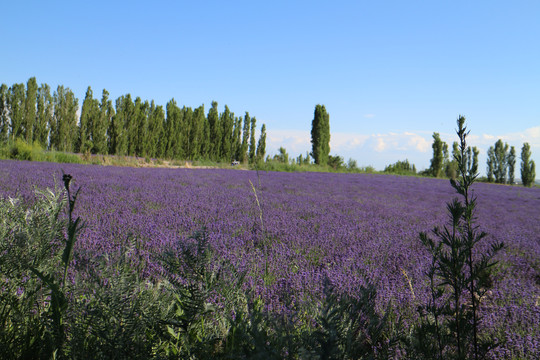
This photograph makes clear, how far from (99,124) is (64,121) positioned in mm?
3096

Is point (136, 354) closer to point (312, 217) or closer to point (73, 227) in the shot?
point (73, 227)

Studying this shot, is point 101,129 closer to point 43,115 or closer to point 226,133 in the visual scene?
point 43,115

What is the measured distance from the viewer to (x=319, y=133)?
1127 inches

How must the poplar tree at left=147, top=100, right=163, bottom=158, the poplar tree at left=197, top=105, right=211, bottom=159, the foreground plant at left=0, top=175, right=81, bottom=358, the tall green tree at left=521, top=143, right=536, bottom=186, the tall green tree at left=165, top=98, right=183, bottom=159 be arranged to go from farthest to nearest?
the tall green tree at left=521, top=143, right=536, bottom=186
the poplar tree at left=197, top=105, right=211, bottom=159
the tall green tree at left=165, top=98, right=183, bottom=159
the poplar tree at left=147, top=100, right=163, bottom=158
the foreground plant at left=0, top=175, right=81, bottom=358

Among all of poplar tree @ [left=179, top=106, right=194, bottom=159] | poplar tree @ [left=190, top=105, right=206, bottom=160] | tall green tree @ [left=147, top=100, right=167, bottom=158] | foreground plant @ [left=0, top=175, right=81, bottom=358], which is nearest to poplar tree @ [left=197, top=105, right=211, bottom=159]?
poplar tree @ [left=190, top=105, right=206, bottom=160]

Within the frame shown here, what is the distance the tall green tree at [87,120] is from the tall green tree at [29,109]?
3.06 meters

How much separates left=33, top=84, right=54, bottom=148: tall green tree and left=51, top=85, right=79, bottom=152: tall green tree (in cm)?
31

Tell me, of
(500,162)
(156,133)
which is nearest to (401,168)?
(500,162)

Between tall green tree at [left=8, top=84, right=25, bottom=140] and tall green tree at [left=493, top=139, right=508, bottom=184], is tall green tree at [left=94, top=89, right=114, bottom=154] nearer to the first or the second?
tall green tree at [left=8, top=84, right=25, bottom=140]

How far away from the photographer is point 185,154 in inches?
1023

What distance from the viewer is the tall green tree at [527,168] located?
34.3 meters

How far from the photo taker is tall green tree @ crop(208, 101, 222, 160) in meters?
27.5

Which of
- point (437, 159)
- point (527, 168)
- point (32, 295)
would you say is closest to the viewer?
point (32, 295)

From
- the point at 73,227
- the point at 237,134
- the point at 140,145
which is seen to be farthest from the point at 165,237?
the point at 237,134
